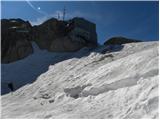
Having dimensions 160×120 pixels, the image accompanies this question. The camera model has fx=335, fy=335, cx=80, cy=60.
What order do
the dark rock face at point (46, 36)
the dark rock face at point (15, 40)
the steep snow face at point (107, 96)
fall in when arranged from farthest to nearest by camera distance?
the dark rock face at point (15, 40), the dark rock face at point (46, 36), the steep snow face at point (107, 96)

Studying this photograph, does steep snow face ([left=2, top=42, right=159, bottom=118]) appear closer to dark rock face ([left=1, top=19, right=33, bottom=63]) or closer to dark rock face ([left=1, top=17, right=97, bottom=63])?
dark rock face ([left=1, top=17, right=97, bottom=63])

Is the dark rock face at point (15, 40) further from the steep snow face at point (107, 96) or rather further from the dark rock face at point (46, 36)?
the steep snow face at point (107, 96)

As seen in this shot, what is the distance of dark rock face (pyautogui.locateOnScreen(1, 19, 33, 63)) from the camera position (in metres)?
45.2

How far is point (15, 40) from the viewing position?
162 ft

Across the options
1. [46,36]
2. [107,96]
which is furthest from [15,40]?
[107,96]

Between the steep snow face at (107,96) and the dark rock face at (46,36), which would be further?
the dark rock face at (46,36)

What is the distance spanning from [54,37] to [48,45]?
2125 millimetres

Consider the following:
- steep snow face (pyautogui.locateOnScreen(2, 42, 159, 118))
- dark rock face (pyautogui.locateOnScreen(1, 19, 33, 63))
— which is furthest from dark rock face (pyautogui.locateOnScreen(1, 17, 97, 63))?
steep snow face (pyautogui.locateOnScreen(2, 42, 159, 118))

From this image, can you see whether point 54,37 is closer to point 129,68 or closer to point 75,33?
point 75,33

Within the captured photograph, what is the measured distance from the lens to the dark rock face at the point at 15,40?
148 feet

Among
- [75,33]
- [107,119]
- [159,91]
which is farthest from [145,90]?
[75,33]

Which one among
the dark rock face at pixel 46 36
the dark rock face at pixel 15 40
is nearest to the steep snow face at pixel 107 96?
the dark rock face at pixel 46 36

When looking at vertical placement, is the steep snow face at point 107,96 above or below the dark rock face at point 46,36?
below

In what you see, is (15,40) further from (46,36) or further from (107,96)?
(107,96)
